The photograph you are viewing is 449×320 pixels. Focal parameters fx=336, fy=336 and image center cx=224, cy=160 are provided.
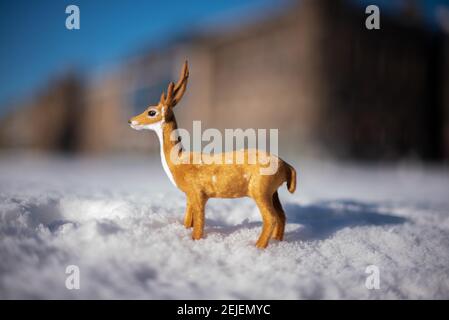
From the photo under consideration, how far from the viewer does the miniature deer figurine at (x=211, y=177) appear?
6.93ft

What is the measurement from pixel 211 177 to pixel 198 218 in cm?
28

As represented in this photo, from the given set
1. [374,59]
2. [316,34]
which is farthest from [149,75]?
[374,59]

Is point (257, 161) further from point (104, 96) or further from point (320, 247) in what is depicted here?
point (104, 96)

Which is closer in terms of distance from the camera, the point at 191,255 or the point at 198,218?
the point at 191,255

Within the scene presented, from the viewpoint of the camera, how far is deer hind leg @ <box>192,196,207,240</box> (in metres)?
2.16

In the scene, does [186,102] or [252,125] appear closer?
[252,125]

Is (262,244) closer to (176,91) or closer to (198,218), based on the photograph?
(198,218)

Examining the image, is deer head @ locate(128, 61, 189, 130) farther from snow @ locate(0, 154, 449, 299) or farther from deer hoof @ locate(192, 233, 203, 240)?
deer hoof @ locate(192, 233, 203, 240)

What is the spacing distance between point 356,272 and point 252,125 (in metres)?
9.49

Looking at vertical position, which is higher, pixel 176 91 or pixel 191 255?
pixel 176 91

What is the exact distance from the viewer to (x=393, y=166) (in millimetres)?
12273

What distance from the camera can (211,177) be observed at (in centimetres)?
218

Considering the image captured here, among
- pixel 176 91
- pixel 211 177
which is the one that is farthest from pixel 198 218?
pixel 176 91
